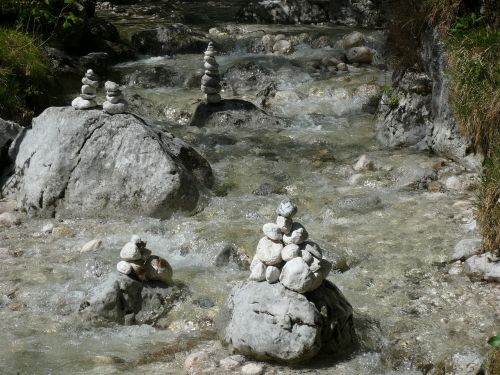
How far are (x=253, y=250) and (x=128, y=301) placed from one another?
1634 mm

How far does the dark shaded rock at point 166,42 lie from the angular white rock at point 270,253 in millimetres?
12099

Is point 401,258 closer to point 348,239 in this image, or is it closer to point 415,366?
point 348,239

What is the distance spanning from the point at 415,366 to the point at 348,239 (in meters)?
2.42

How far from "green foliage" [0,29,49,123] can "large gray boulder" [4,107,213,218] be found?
74.3 inches

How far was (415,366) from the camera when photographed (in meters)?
5.12

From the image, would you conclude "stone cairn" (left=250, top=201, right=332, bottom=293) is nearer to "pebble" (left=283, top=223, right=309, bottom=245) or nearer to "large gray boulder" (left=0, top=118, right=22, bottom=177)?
"pebble" (left=283, top=223, right=309, bottom=245)

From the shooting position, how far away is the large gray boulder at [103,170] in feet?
27.6

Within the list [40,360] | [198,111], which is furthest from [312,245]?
[198,111]

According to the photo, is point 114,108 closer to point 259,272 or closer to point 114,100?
point 114,100

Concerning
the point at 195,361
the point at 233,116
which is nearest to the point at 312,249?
the point at 195,361

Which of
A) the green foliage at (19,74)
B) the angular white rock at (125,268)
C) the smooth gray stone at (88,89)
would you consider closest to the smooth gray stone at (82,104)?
the smooth gray stone at (88,89)

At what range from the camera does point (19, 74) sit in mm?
11422

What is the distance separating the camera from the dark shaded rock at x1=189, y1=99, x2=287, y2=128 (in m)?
11.6

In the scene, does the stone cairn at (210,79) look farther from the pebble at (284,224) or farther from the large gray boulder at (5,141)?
the pebble at (284,224)
